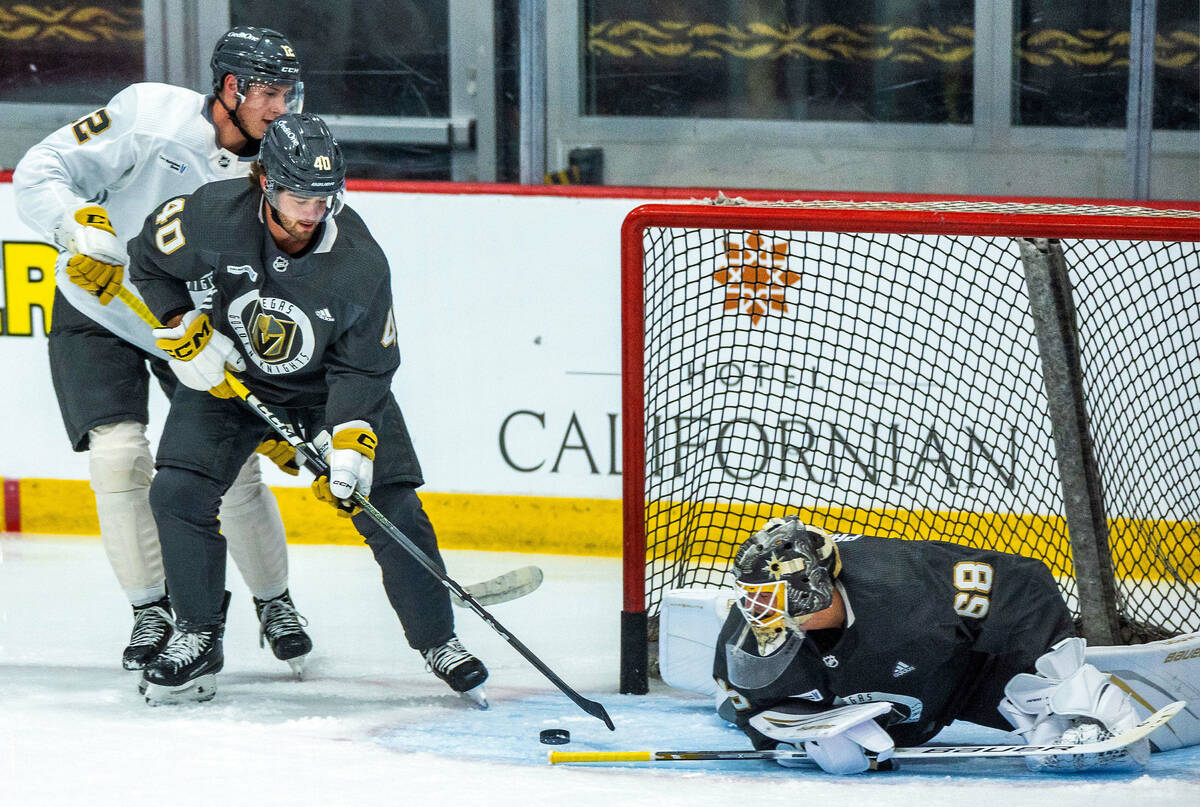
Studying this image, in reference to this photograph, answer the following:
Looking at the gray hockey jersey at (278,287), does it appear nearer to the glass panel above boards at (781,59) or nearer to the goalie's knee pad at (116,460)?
the goalie's knee pad at (116,460)

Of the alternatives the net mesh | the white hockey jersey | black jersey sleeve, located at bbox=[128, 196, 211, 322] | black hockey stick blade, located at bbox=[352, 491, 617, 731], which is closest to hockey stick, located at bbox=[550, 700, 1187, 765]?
black hockey stick blade, located at bbox=[352, 491, 617, 731]

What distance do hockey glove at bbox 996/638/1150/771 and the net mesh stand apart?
0.91m

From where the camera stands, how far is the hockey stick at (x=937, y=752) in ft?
7.94

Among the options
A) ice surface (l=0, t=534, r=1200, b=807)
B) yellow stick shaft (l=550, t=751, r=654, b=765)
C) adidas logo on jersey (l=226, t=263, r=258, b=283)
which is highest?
adidas logo on jersey (l=226, t=263, r=258, b=283)

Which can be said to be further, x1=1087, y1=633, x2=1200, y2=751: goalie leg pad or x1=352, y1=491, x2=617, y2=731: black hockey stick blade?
x1=352, y1=491, x2=617, y2=731: black hockey stick blade

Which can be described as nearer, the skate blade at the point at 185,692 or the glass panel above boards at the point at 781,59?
the skate blade at the point at 185,692

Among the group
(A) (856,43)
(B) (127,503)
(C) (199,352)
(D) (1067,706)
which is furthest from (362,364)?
(A) (856,43)

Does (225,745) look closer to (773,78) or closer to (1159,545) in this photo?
(1159,545)

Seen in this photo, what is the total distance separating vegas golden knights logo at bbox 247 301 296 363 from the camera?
2695 mm

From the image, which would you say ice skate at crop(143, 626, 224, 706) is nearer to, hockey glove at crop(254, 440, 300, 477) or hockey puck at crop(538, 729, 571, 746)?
hockey glove at crop(254, 440, 300, 477)

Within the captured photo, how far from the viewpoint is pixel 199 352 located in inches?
107

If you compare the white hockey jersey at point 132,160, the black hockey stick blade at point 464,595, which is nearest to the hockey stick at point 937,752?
the black hockey stick blade at point 464,595

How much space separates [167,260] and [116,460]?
0.47 meters

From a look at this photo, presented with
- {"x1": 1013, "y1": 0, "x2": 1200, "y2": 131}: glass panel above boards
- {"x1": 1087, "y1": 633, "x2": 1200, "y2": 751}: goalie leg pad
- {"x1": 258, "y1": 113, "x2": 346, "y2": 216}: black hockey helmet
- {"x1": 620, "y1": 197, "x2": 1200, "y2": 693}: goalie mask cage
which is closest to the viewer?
{"x1": 258, "y1": 113, "x2": 346, "y2": 216}: black hockey helmet
